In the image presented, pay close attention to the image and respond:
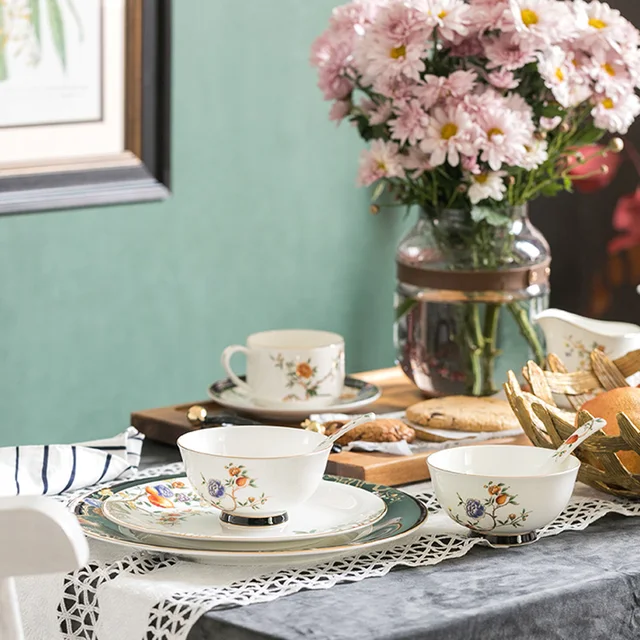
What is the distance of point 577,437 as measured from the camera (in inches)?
46.0

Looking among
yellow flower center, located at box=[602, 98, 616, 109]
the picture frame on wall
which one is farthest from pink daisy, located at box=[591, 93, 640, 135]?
the picture frame on wall

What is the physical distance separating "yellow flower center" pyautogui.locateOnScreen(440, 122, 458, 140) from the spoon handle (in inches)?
21.3

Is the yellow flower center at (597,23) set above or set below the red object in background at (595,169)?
above

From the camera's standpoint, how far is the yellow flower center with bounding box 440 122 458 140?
1.59m

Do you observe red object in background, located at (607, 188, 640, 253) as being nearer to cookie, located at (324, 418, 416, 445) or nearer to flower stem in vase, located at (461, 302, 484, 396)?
flower stem in vase, located at (461, 302, 484, 396)

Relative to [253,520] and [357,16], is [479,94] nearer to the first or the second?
[357,16]

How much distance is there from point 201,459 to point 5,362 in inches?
68.4

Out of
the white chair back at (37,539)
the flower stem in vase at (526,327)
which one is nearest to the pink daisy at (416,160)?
the flower stem in vase at (526,327)

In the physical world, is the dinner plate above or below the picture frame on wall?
below

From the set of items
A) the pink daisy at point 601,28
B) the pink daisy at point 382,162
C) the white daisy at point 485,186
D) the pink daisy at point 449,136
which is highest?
the pink daisy at point 601,28

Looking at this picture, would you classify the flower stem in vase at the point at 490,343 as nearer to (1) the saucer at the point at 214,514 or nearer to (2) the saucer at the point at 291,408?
(2) the saucer at the point at 291,408

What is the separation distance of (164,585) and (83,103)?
6.44 ft

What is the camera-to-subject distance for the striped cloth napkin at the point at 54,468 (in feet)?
4.31

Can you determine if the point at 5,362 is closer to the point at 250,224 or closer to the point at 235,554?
the point at 250,224
